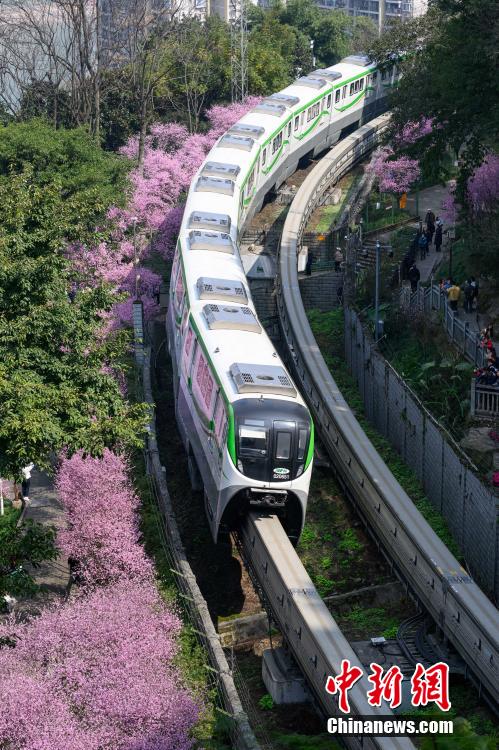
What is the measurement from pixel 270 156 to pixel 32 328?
33.2m

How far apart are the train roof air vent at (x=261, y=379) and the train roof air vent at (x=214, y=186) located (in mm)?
20677

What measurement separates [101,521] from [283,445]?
6983 mm

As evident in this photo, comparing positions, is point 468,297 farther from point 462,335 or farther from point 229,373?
point 229,373

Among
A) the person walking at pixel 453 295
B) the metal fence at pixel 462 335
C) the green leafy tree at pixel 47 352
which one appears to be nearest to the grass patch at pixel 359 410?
the metal fence at pixel 462 335

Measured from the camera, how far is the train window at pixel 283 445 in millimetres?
30688

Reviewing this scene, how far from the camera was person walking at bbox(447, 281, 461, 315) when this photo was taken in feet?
143

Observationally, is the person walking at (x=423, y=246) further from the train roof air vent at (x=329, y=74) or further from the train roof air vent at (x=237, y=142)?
the train roof air vent at (x=329, y=74)

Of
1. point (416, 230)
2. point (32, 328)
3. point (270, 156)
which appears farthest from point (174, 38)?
point (32, 328)

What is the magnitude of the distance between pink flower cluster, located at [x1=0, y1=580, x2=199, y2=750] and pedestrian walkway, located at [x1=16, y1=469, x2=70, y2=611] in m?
3.67

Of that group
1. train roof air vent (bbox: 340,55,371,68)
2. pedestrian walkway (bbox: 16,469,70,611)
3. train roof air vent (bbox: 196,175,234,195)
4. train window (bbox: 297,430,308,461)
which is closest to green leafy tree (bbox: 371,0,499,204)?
train roof air vent (bbox: 196,175,234,195)

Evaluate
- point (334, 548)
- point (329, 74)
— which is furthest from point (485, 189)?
point (329, 74)

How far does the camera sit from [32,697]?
81.5ft

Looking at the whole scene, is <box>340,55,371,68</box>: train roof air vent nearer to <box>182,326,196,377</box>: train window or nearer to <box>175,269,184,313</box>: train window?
<box>175,269,184,313</box>: train window

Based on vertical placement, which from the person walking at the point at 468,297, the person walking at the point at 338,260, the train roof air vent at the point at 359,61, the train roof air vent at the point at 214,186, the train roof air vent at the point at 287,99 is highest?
the train roof air vent at the point at 359,61
